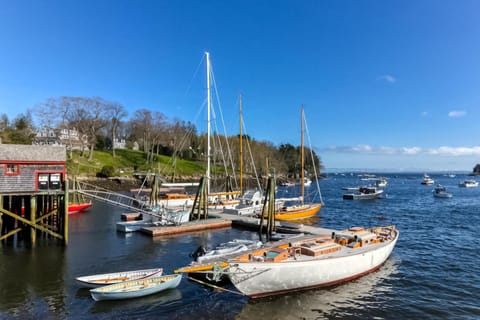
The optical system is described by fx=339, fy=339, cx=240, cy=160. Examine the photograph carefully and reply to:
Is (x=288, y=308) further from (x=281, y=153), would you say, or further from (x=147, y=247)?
(x=281, y=153)

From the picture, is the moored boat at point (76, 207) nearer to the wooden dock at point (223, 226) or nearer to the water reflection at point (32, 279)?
the wooden dock at point (223, 226)

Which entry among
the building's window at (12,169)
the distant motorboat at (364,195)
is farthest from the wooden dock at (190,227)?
the distant motorboat at (364,195)

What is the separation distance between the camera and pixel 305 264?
639 inches

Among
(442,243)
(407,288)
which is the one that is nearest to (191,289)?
(407,288)

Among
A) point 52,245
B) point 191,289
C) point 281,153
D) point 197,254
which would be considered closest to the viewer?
point 191,289

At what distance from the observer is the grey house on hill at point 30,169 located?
23219 mm

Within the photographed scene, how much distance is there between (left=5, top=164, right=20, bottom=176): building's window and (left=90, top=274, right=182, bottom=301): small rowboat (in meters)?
13.3

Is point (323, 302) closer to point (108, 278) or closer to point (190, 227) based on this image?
point (108, 278)

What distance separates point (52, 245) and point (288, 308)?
18.1 m

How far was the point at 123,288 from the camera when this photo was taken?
15.3m

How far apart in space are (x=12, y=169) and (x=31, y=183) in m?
1.52

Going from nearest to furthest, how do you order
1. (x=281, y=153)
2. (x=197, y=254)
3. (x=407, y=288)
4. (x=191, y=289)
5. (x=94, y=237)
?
1. (x=191, y=289)
2. (x=407, y=288)
3. (x=197, y=254)
4. (x=94, y=237)
5. (x=281, y=153)

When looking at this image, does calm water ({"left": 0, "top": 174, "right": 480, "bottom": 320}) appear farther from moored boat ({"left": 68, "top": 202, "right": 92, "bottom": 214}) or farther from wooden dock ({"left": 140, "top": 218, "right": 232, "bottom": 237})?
moored boat ({"left": 68, "top": 202, "right": 92, "bottom": 214})

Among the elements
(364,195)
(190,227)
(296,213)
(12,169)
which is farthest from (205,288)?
(364,195)
